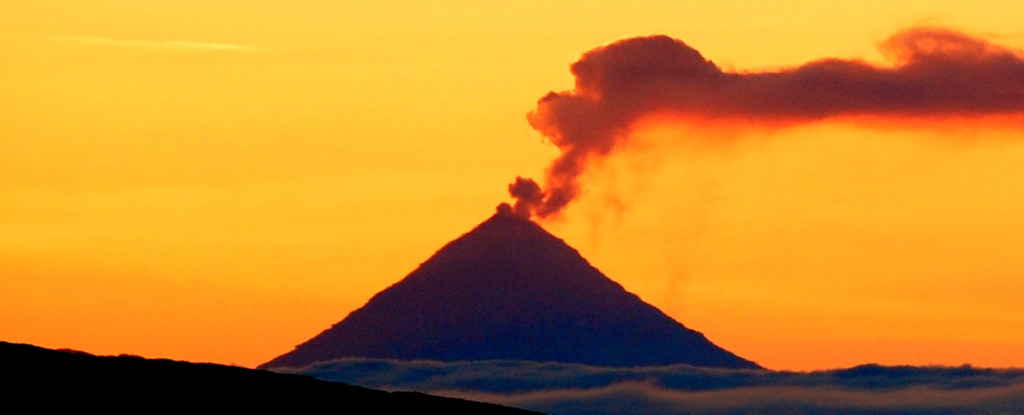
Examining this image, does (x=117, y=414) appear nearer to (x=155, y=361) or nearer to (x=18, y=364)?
(x=18, y=364)

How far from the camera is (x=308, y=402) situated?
366 feet

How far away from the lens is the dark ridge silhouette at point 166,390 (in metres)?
99.2

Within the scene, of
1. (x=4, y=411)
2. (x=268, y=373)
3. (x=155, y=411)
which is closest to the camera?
(x=4, y=411)

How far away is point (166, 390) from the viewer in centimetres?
10650

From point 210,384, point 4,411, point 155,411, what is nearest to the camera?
point 4,411

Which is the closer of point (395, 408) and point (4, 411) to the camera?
point (4, 411)

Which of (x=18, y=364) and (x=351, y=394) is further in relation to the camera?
(x=351, y=394)

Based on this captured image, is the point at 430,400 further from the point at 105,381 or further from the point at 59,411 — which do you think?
the point at 59,411

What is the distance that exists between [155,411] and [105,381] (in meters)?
Result: 3.71

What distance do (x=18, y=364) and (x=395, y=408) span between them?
19.1 meters

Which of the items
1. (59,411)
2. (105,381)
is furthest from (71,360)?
(59,411)

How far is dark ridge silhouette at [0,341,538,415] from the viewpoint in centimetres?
9919

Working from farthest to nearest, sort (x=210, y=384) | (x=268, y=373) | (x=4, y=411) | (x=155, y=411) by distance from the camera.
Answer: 1. (x=268, y=373)
2. (x=210, y=384)
3. (x=155, y=411)
4. (x=4, y=411)

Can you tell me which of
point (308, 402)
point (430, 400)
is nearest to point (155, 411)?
point (308, 402)
